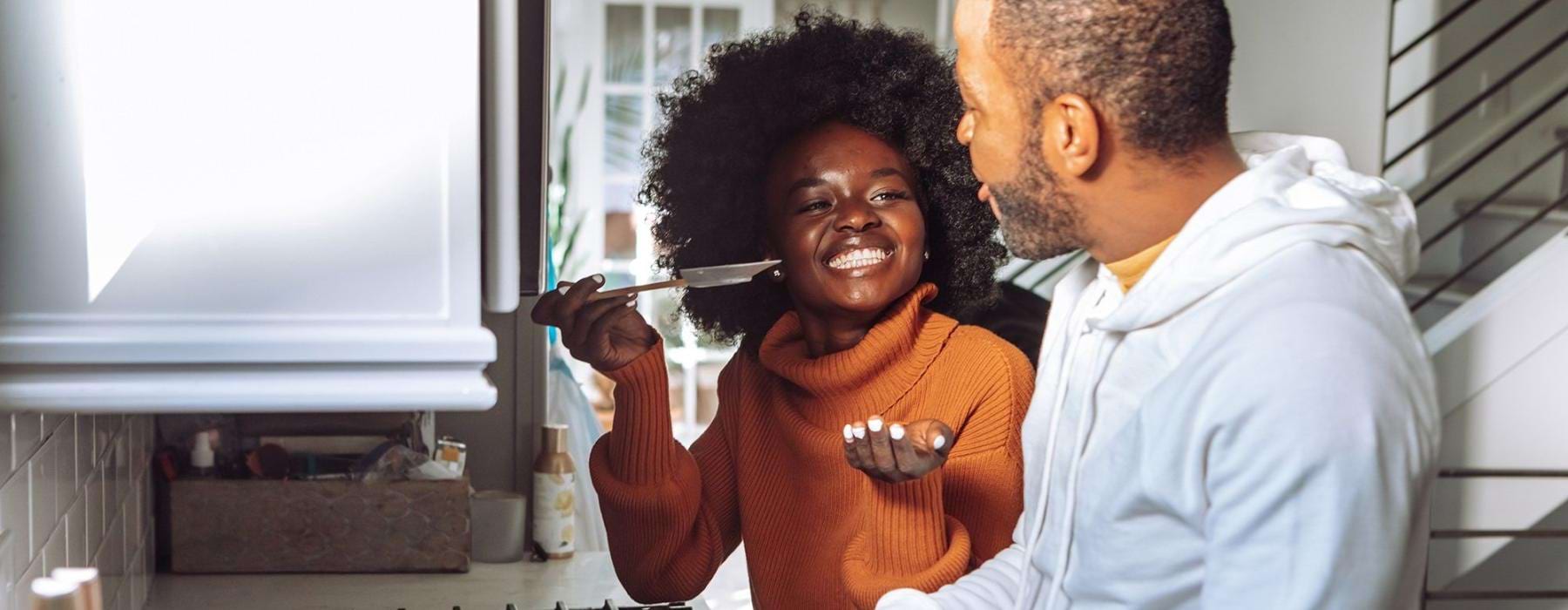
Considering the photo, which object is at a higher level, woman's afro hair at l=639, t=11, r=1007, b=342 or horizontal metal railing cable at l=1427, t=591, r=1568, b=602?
woman's afro hair at l=639, t=11, r=1007, b=342

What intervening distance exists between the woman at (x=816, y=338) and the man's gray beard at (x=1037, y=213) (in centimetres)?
44

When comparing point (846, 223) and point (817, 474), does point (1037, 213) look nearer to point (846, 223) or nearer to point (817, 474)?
point (846, 223)

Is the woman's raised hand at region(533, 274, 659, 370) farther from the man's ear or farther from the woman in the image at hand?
the man's ear

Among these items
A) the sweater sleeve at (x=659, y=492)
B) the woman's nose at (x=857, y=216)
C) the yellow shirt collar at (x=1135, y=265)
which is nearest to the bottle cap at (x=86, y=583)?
the yellow shirt collar at (x=1135, y=265)

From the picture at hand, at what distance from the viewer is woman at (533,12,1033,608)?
66.1 inches

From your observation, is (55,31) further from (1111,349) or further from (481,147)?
(1111,349)

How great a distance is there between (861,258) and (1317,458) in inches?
35.3

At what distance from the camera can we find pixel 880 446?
1.42 metres

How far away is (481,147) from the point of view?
3.49ft

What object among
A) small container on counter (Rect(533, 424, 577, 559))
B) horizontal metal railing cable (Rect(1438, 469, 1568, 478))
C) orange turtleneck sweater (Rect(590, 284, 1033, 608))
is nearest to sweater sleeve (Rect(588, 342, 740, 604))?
orange turtleneck sweater (Rect(590, 284, 1033, 608))

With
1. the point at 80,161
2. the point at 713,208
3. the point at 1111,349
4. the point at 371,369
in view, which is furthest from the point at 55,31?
the point at 713,208

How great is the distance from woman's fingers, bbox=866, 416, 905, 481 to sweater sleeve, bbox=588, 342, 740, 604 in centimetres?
41

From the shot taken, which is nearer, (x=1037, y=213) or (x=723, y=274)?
(x=1037, y=213)

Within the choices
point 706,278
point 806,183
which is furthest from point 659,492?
point 806,183
